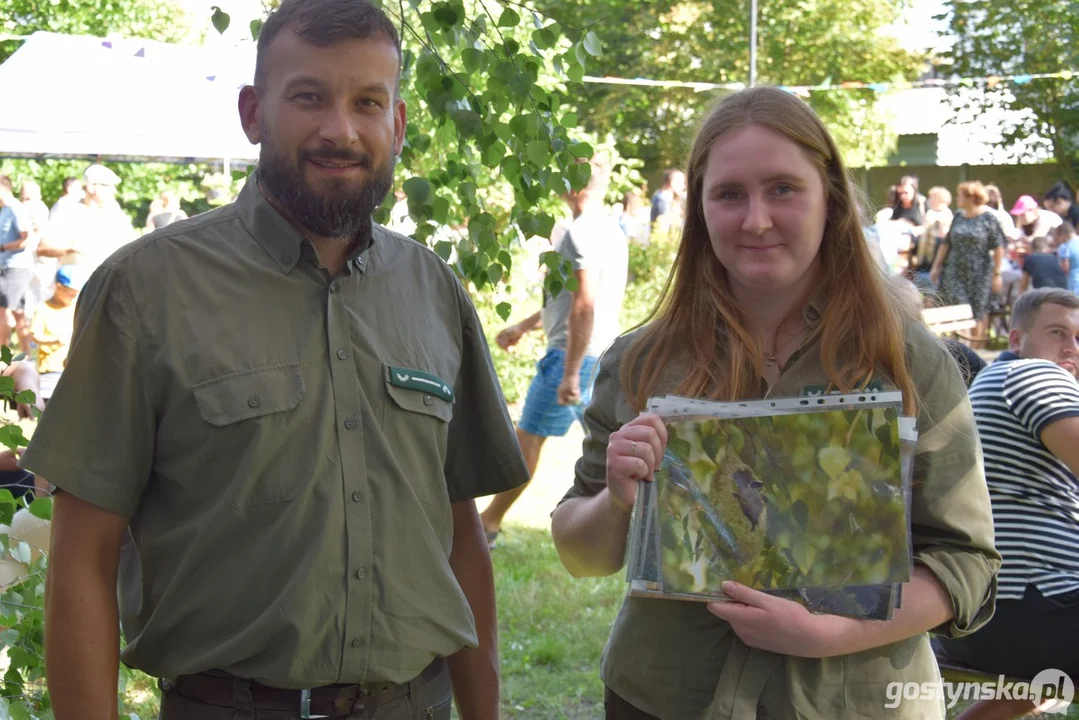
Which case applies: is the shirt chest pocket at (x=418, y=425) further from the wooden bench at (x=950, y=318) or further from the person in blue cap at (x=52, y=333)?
the wooden bench at (x=950, y=318)

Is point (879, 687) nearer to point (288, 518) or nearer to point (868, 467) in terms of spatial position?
point (868, 467)

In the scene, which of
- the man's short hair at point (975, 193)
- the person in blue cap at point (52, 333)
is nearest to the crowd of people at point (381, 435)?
the person in blue cap at point (52, 333)

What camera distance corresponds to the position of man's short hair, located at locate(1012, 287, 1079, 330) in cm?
437

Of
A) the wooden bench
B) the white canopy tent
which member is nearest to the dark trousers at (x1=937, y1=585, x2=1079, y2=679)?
the wooden bench

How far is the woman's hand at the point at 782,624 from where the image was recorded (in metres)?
1.86

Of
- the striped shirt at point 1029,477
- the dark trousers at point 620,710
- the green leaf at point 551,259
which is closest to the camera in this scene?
the dark trousers at point 620,710

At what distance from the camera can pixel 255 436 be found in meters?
1.87

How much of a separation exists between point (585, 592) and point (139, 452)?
178 inches

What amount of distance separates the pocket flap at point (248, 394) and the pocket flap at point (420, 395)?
170mm

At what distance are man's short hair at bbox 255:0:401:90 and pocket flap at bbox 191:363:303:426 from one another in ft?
1.71

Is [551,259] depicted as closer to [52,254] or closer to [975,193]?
[52,254]

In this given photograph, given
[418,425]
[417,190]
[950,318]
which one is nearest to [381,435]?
[418,425]

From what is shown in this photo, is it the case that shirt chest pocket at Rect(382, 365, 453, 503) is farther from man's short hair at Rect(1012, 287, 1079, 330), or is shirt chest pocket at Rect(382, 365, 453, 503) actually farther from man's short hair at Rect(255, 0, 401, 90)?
man's short hair at Rect(1012, 287, 1079, 330)

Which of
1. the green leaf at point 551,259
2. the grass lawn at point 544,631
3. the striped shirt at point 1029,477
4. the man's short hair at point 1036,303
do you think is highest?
the green leaf at point 551,259
